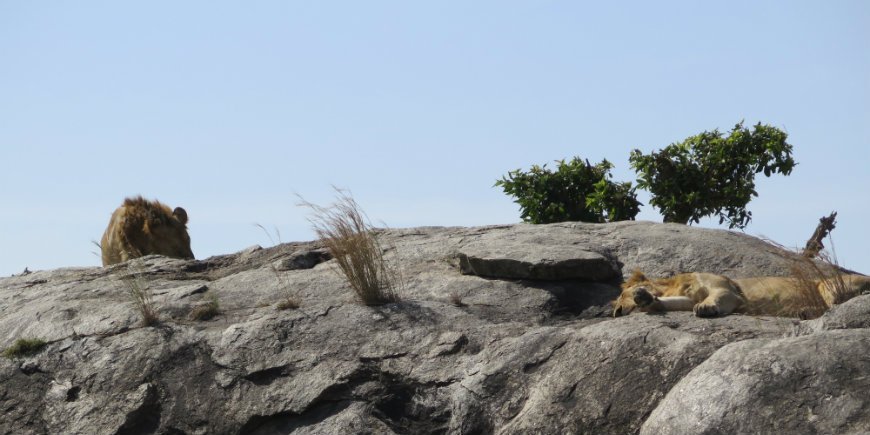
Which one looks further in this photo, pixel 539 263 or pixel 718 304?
pixel 539 263

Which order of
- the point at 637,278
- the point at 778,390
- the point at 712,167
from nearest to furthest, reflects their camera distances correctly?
the point at 778,390 → the point at 637,278 → the point at 712,167

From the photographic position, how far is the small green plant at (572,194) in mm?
15984

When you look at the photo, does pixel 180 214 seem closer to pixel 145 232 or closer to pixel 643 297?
pixel 145 232

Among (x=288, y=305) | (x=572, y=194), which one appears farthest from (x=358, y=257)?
(x=572, y=194)

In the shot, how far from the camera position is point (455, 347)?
29.2ft

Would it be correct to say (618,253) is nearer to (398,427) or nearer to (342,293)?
(342,293)

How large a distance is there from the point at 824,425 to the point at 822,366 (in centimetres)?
45

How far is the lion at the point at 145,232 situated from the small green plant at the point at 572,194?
4756 mm

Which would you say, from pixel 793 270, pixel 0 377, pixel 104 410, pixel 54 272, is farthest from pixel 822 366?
pixel 54 272

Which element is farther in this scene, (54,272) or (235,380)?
(54,272)

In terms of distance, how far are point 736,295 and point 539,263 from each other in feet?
5.92

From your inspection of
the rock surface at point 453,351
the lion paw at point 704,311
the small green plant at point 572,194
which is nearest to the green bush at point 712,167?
the small green plant at point 572,194

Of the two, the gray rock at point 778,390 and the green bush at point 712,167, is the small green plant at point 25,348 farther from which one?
the green bush at point 712,167

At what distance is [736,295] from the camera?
897 cm
